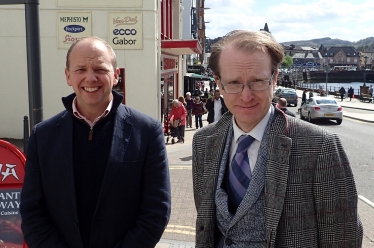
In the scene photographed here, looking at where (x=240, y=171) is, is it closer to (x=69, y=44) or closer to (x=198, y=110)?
(x=69, y=44)

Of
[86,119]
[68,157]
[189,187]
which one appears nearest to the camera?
[68,157]

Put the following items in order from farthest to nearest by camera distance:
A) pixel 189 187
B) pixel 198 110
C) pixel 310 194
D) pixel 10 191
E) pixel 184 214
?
pixel 198 110 → pixel 189 187 → pixel 184 214 → pixel 10 191 → pixel 310 194

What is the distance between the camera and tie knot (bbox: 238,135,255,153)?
6.97ft

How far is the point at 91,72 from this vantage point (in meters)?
2.45

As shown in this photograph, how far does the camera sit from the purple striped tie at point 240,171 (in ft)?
6.82

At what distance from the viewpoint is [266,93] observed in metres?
2.02

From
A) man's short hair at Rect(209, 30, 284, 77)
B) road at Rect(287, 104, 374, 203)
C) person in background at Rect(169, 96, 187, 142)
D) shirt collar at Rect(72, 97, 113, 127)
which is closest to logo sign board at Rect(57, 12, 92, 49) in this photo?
person in background at Rect(169, 96, 187, 142)

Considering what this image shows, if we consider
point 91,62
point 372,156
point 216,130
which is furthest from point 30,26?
point 372,156

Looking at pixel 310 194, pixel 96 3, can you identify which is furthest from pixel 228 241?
pixel 96 3

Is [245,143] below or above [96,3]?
below

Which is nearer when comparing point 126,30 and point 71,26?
point 71,26

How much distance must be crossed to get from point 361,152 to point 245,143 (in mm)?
11410

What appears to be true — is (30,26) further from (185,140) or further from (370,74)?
(370,74)

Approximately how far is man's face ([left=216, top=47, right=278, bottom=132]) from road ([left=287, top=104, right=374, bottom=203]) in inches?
235
